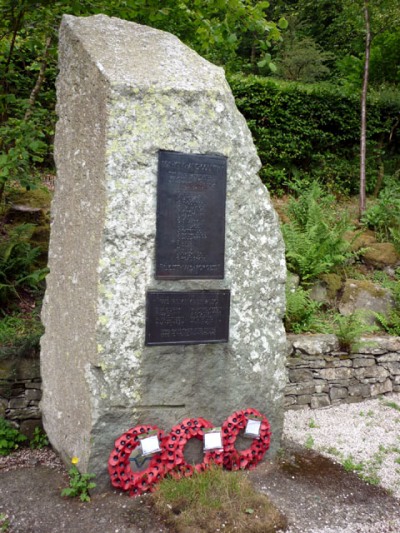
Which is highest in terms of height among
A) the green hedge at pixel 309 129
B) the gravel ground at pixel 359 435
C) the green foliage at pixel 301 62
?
the green foliage at pixel 301 62

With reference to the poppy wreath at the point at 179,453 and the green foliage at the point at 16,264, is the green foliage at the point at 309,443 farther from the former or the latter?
the green foliage at the point at 16,264

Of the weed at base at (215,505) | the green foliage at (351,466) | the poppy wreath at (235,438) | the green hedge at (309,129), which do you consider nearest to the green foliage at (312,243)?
the green hedge at (309,129)

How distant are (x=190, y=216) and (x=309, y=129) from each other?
693 centimetres

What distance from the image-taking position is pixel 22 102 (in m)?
4.81

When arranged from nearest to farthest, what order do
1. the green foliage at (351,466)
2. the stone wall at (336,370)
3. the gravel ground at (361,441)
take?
the gravel ground at (361,441), the green foliage at (351,466), the stone wall at (336,370)

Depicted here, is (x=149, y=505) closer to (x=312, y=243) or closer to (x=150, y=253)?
(x=150, y=253)

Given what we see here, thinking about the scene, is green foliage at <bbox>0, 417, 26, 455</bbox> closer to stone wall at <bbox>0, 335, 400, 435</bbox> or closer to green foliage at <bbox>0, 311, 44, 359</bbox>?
green foliage at <bbox>0, 311, 44, 359</bbox>

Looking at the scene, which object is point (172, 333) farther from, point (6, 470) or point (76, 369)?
point (6, 470)

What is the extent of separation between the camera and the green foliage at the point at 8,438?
13.1 ft

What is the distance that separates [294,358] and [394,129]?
7525 mm

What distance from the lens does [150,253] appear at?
3.39 meters

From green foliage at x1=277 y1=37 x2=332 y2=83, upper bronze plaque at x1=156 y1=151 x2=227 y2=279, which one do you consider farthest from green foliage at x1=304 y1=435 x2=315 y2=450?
green foliage at x1=277 y1=37 x2=332 y2=83

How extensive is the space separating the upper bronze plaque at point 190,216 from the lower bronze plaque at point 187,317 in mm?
137

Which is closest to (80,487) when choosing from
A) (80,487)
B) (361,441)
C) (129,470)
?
(80,487)
